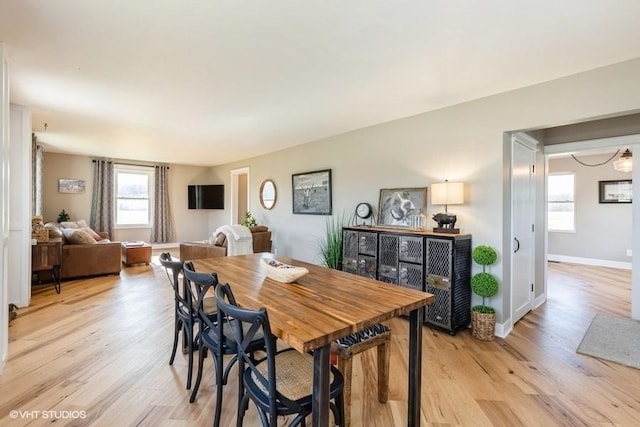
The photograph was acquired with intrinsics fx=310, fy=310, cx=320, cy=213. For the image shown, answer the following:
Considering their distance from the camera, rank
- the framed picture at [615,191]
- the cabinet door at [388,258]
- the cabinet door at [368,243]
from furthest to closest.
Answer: the framed picture at [615,191] < the cabinet door at [368,243] < the cabinet door at [388,258]

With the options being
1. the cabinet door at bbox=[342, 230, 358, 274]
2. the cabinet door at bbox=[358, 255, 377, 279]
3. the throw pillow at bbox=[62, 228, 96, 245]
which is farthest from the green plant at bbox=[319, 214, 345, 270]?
the throw pillow at bbox=[62, 228, 96, 245]

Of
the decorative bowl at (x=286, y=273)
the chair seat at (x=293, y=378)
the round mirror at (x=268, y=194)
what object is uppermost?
the round mirror at (x=268, y=194)

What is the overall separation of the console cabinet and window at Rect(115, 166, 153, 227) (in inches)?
266

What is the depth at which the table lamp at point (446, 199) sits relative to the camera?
10.4 ft

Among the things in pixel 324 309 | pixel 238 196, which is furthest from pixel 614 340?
pixel 238 196

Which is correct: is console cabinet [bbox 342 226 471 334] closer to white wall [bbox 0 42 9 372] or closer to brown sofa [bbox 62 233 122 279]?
white wall [bbox 0 42 9 372]

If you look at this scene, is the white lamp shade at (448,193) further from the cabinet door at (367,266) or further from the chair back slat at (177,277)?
the chair back slat at (177,277)

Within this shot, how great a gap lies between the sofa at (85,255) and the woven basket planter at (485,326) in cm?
548

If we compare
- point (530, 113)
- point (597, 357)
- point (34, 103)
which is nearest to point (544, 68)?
point (530, 113)

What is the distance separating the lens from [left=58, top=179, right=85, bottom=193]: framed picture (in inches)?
272

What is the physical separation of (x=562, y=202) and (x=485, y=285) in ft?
17.7

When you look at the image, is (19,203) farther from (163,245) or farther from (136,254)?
(163,245)

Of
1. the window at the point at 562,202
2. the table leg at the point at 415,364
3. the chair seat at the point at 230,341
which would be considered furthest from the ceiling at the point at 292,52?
the window at the point at 562,202

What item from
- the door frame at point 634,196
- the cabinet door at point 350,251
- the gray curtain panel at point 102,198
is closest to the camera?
the door frame at point 634,196
